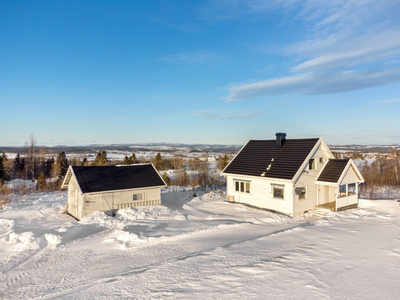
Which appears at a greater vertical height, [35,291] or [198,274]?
[198,274]

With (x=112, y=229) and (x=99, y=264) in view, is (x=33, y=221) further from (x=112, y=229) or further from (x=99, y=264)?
(x=99, y=264)

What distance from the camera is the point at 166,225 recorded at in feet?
48.4

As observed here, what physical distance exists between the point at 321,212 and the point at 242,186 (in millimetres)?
6110

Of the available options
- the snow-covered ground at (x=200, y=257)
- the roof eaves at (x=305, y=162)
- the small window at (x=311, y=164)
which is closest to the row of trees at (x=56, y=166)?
the small window at (x=311, y=164)

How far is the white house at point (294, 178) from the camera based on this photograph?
17781 mm

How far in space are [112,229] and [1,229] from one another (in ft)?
21.0

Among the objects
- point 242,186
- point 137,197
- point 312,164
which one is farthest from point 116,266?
point 312,164

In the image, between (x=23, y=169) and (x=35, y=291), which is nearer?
(x=35, y=291)

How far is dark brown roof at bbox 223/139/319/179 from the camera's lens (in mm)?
18344

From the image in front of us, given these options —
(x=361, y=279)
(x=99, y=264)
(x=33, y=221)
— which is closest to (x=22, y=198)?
(x=33, y=221)

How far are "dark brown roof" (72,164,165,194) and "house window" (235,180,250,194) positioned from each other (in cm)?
634

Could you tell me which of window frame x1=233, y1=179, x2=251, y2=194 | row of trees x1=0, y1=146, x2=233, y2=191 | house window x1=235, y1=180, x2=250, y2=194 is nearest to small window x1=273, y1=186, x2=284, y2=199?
window frame x1=233, y1=179, x2=251, y2=194

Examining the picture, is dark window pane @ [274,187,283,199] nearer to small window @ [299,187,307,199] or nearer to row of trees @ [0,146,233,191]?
small window @ [299,187,307,199]

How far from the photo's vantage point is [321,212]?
706 inches
